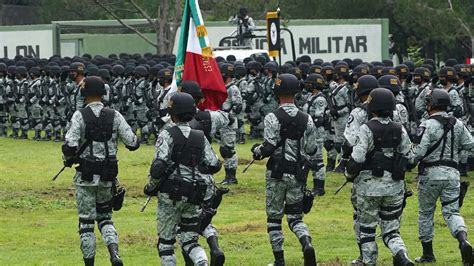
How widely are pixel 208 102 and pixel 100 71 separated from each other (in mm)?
10933

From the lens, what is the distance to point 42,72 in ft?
98.0

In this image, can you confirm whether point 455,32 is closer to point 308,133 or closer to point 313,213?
point 313,213

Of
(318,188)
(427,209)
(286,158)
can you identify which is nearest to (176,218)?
(286,158)

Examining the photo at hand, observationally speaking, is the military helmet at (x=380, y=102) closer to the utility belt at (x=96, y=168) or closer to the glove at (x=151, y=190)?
the glove at (x=151, y=190)

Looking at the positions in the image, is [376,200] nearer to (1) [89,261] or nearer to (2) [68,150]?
(1) [89,261]

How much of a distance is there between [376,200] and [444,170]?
133 centimetres

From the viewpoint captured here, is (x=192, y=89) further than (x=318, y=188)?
No

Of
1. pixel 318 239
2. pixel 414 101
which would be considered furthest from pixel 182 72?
pixel 414 101

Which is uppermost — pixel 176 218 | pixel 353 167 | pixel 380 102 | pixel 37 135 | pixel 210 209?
pixel 380 102

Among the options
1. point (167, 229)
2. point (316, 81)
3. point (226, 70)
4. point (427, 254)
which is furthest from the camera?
point (226, 70)

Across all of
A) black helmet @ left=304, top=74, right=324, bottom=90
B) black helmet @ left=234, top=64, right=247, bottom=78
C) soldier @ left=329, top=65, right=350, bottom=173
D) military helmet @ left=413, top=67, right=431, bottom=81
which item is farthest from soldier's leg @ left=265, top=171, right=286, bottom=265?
black helmet @ left=234, top=64, right=247, bottom=78

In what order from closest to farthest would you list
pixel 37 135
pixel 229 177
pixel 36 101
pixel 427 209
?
pixel 427 209 < pixel 229 177 < pixel 36 101 < pixel 37 135

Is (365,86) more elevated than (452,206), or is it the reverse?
(365,86)

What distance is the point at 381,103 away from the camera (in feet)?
Result: 40.1
